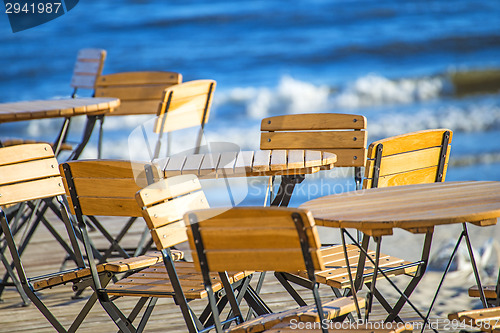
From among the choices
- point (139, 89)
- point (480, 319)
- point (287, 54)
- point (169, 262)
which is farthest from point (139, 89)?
point (287, 54)

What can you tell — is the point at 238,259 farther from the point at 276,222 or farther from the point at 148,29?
the point at 148,29

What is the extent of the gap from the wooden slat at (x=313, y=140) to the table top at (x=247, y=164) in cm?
38

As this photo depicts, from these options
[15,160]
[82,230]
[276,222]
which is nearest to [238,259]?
[276,222]

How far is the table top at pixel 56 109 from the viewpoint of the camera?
13.5 feet

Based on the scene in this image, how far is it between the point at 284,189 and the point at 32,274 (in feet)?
6.52

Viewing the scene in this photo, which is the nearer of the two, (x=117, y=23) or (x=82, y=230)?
(x=82, y=230)

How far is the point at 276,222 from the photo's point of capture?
185cm

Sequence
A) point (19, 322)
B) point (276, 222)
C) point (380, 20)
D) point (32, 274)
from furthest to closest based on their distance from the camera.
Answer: point (380, 20), point (32, 274), point (19, 322), point (276, 222)

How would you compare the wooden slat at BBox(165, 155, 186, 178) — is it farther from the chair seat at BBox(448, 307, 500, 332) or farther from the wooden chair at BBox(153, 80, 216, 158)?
the chair seat at BBox(448, 307, 500, 332)

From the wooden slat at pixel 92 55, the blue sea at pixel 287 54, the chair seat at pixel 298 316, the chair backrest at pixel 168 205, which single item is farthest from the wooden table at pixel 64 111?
the blue sea at pixel 287 54

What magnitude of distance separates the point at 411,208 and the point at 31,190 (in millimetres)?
1592

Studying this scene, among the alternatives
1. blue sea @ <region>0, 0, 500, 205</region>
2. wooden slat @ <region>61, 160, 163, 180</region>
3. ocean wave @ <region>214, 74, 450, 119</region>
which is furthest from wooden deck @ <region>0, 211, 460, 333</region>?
ocean wave @ <region>214, 74, 450, 119</region>

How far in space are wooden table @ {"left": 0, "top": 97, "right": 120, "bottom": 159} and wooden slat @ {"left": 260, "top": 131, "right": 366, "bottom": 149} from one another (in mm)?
1134

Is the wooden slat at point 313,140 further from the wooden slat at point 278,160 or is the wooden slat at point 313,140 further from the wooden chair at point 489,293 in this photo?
the wooden chair at point 489,293
